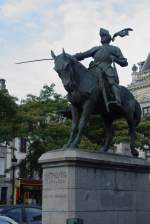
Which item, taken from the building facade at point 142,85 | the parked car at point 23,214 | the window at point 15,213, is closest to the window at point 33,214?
the parked car at point 23,214

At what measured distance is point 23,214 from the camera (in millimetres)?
18406

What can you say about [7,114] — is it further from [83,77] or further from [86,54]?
[83,77]

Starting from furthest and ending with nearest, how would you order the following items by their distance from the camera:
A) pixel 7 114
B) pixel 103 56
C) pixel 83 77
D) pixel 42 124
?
1. pixel 42 124
2. pixel 7 114
3. pixel 103 56
4. pixel 83 77

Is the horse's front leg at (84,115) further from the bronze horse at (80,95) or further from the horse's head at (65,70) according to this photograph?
the horse's head at (65,70)

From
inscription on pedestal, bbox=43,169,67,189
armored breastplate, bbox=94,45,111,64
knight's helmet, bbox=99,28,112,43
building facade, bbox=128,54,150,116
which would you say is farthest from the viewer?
building facade, bbox=128,54,150,116

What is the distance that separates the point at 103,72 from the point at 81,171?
2.97m

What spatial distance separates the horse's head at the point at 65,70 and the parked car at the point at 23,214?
6.02 metres

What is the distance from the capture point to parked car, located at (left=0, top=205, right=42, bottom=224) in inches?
718

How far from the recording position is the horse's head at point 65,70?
45.5 feet

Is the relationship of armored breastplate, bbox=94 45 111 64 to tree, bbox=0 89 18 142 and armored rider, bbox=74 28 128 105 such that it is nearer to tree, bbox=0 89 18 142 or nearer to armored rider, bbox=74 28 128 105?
armored rider, bbox=74 28 128 105

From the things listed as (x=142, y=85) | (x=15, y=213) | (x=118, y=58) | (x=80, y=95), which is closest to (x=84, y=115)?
(x=80, y=95)

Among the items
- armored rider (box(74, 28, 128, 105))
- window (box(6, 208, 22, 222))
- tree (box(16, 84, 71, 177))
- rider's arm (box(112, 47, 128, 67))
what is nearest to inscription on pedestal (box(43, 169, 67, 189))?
armored rider (box(74, 28, 128, 105))

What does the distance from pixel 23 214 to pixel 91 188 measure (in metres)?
5.34

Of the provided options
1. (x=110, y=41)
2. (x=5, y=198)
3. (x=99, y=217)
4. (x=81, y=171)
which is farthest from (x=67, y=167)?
(x=5, y=198)
